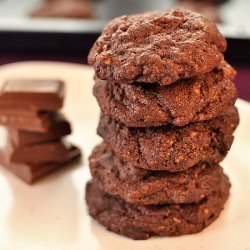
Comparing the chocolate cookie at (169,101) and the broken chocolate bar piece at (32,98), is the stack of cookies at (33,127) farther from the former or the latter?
the chocolate cookie at (169,101)

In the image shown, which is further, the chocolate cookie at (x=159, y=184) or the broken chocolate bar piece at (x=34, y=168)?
the broken chocolate bar piece at (x=34, y=168)

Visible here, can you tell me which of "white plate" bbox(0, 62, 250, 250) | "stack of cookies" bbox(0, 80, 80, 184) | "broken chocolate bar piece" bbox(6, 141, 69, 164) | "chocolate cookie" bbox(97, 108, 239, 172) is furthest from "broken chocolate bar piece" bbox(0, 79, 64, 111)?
"chocolate cookie" bbox(97, 108, 239, 172)

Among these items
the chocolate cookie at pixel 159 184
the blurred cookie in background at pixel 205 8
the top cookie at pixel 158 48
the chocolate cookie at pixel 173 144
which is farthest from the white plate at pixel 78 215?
the blurred cookie in background at pixel 205 8

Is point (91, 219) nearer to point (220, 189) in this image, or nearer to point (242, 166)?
point (220, 189)

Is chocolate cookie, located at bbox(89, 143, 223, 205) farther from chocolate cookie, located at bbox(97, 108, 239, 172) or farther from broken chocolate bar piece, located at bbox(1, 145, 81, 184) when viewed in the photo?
broken chocolate bar piece, located at bbox(1, 145, 81, 184)

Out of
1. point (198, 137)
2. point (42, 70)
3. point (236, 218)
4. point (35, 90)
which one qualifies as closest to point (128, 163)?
point (198, 137)
